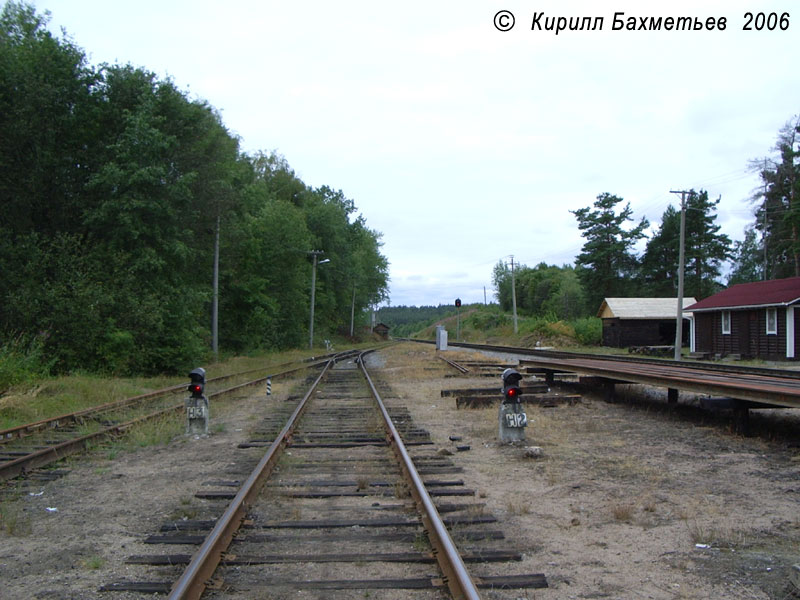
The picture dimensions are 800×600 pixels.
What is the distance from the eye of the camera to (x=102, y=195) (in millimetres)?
22125

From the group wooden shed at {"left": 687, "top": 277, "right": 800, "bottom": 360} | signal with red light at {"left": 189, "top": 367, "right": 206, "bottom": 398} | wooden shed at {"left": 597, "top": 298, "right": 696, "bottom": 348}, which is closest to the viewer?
signal with red light at {"left": 189, "top": 367, "right": 206, "bottom": 398}

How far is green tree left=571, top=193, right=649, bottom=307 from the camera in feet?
215

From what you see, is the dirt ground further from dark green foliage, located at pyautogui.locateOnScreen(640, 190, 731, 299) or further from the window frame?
dark green foliage, located at pyautogui.locateOnScreen(640, 190, 731, 299)

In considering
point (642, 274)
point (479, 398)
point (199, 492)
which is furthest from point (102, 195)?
point (642, 274)

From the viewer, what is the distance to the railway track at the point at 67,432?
25.1 ft

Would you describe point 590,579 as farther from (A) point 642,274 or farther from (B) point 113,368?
(A) point 642,274

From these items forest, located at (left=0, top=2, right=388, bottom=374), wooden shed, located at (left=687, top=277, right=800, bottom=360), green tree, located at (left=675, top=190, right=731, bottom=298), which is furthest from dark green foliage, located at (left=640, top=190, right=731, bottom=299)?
forest, located at (left=0, top=2, right=388, bottom=374)

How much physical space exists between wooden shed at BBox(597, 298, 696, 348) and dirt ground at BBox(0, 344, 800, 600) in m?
37.0

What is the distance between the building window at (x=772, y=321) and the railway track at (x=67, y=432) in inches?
1079

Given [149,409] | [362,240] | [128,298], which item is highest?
[362,240]

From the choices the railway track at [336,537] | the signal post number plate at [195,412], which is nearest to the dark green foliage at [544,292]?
the signal post number plate at [195,412]

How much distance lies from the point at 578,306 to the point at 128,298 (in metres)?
64.2

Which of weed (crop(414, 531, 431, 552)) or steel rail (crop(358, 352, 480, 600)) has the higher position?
steel rail (crop(358, 352, 480, 600))

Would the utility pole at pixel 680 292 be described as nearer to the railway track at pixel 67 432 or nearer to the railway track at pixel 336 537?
the railway track at pixel 67 432
